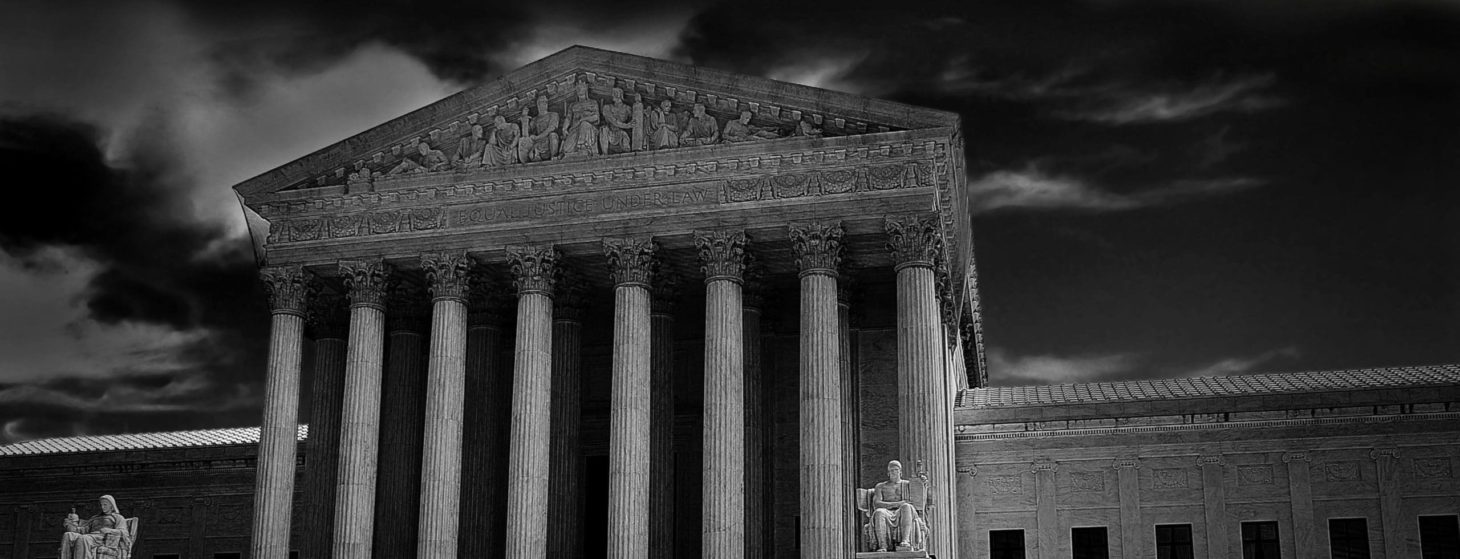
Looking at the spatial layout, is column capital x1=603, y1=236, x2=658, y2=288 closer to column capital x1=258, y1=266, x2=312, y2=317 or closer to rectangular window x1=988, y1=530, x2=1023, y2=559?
column capital x1=258, y1=266, x2=312, y2=317

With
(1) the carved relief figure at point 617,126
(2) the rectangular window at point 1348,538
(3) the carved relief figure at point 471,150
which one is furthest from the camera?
(2) the rectangular window at point 1348,538

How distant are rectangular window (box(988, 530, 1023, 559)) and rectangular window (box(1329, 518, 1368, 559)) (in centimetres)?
915

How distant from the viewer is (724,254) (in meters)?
44.7

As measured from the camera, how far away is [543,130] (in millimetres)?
47188

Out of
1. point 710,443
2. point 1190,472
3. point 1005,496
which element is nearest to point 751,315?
point 710,443

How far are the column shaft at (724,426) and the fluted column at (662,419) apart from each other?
9.00ft

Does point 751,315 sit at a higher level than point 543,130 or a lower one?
lower

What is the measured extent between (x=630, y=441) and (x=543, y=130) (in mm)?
9745

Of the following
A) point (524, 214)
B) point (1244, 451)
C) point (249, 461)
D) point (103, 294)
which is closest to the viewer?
point (524, 214)

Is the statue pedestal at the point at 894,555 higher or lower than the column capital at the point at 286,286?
lower

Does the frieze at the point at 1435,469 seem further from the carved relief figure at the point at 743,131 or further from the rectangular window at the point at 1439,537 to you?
the carved relief figure at the point at 743,131

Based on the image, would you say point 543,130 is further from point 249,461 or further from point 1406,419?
point 1406,419

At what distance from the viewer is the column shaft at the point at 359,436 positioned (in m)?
45.3

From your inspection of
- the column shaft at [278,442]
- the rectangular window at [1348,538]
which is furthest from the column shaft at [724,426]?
the rectangular window at [1348,538]
